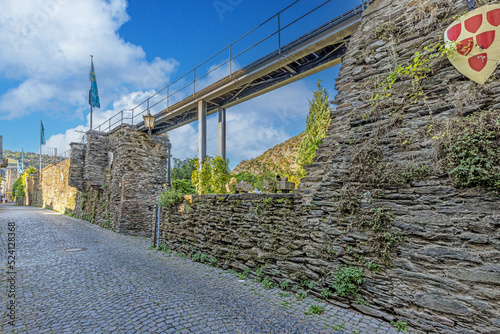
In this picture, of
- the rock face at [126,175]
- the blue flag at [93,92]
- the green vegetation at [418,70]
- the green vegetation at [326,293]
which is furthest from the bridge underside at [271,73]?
the blue flag at [93,92]

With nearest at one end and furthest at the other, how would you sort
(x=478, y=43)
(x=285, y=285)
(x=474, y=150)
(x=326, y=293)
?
(x=474, y=150)
(x=478, y=43)
(x=326, y=293)
(x=285, y=285)

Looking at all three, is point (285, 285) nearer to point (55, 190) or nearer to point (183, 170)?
point (183, 170)

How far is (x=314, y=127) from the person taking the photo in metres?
6.00

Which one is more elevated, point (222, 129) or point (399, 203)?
point (222, 129)

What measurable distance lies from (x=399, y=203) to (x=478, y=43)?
217cm

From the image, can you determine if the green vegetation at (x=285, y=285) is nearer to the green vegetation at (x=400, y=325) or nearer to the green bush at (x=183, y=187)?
the green vegetation at (x=400, y=325)

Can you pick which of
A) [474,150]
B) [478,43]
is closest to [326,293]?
[474,150]

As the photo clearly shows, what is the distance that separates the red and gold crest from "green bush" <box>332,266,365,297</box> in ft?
9.56

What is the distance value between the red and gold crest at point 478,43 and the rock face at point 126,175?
11.3 m

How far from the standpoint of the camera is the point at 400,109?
370 centimetres

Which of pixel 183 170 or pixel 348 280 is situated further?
pixel 183 170

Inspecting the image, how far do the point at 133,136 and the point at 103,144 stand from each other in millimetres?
4414

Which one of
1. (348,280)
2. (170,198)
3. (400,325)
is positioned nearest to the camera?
(400,325)

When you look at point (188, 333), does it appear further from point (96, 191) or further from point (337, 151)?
point (96, 191)
